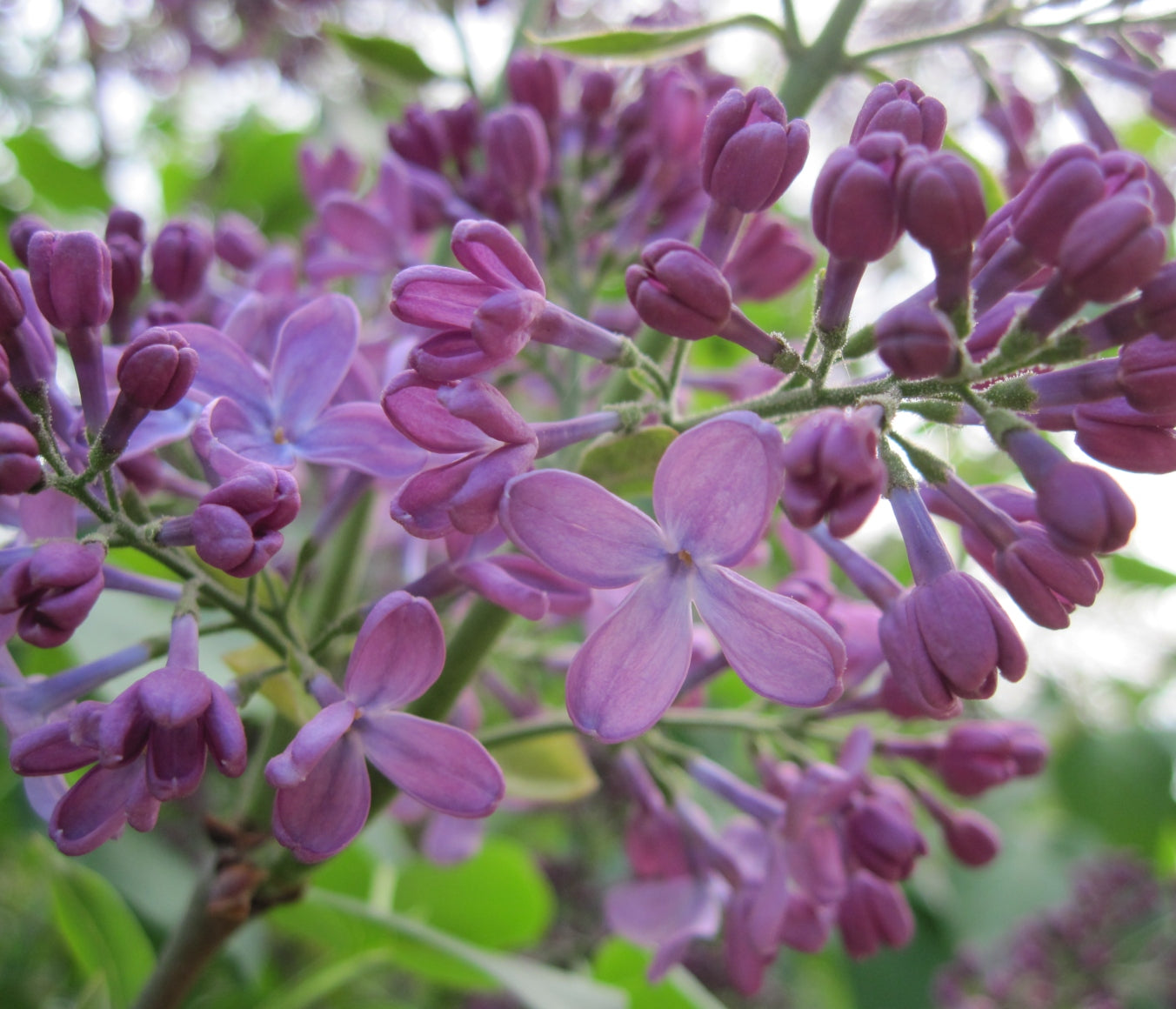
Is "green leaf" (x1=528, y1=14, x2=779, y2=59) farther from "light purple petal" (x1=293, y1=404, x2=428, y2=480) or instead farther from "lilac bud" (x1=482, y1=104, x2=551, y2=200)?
"light purple petal" (x1=293, y1=404, x2=428, y2=480)

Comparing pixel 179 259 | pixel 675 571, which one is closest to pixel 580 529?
pixel 675 571

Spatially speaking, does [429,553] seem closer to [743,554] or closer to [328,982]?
[328,982]

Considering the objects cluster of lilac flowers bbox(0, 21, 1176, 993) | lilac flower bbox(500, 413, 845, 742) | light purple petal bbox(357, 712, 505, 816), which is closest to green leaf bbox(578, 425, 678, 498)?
cluster of lilac flowers bbox(0, 21, 1176, 993)

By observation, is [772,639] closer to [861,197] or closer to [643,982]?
[861,197]

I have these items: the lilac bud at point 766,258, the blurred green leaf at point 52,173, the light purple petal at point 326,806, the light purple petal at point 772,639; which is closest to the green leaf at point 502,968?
the light purple petal at point 326,806

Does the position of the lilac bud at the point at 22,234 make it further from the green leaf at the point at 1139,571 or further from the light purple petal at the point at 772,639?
the green leaf at the point at 1139,571

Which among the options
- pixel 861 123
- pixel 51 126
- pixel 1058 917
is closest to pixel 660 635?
pixel 861 123
